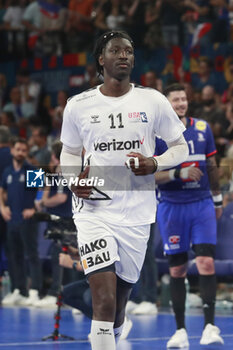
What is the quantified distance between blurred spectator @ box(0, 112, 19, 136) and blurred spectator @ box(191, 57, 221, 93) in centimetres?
437

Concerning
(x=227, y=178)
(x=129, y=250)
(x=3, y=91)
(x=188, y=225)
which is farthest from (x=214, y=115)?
(x=129, y=250)

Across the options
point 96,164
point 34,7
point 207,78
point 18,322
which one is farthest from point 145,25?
point 96,164

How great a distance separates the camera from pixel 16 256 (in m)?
13.2

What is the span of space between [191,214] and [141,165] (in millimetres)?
3110

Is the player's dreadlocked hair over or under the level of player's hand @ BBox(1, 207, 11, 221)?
over

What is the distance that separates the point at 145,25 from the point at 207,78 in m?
2.29

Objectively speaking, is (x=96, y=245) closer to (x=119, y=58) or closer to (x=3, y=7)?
(x=119, y=58)

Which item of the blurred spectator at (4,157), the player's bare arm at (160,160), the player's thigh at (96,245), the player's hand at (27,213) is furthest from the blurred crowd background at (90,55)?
the player's thigh at (96,245)

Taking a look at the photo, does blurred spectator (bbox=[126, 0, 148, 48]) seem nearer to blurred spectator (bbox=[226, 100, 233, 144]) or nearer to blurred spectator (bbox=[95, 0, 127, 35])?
blurred spectator (bbox=[95, 0, 127, 35])

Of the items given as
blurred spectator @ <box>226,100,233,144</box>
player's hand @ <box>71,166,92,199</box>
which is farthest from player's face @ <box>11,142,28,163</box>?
player's hand @ <box>71,166,92,199</box>

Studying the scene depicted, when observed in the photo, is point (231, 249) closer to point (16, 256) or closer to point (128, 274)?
point (16, 256)

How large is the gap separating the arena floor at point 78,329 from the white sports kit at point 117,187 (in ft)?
9.20

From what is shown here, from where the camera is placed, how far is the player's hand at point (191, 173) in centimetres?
847

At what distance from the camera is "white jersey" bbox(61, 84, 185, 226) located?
234 inches
